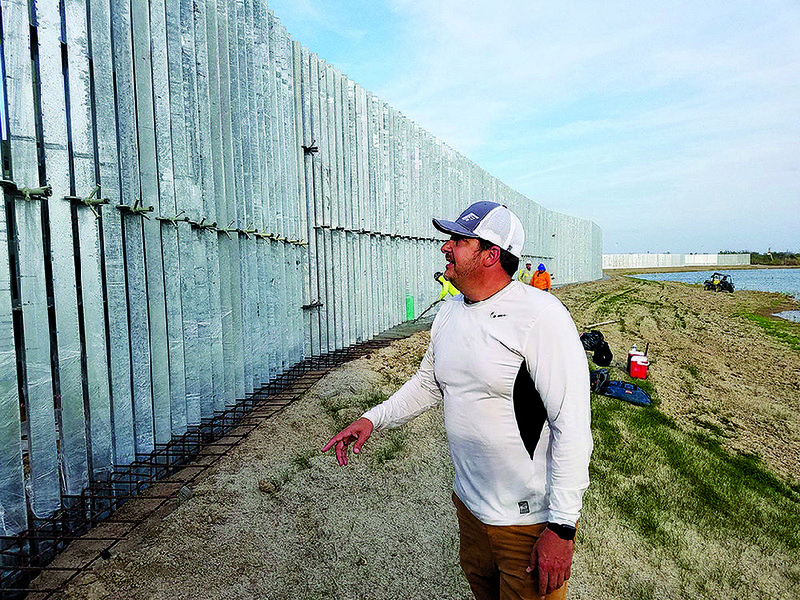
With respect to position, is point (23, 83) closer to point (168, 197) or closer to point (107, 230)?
point (107, 230)

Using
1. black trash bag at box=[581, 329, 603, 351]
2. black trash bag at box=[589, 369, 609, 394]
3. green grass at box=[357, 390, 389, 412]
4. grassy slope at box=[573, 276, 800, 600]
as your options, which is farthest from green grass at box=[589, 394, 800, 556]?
green grass at box=[357, 390, 389, 412]

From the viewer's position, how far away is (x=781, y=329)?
19.2 m

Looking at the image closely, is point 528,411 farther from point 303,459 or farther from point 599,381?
point 599,381

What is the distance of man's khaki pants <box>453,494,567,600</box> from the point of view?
214cm

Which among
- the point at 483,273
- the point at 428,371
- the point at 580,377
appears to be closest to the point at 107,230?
the point at 428,371

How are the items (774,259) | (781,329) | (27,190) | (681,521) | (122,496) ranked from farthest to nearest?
(774,259), (781,329), (681,521), (122,496), (27,190)

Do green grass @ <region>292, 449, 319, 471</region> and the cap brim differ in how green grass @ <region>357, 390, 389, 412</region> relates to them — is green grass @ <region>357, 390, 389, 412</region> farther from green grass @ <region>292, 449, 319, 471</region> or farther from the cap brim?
the cap brim

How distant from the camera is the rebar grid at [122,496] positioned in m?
2.85

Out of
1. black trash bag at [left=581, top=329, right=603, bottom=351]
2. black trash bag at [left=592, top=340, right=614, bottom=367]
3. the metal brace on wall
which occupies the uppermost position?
the metal brace on wall

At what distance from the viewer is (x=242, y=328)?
5488 millimetres

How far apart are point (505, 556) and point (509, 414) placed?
565 millimetres

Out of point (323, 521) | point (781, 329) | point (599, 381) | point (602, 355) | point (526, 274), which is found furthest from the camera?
point (526, 274)

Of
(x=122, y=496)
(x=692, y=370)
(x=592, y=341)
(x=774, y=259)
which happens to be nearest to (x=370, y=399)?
(x=122, y=496)

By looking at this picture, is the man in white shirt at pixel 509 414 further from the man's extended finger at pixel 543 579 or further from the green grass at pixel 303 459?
the green grass at pixel 303 459
